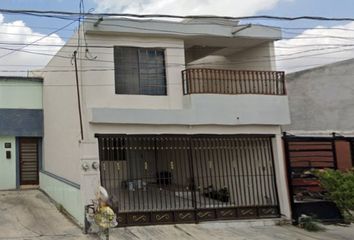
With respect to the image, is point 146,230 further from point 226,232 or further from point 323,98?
point 323,98

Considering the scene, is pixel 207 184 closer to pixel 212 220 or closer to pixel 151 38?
pixel 212 220

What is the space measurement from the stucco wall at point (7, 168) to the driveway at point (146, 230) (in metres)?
3.12

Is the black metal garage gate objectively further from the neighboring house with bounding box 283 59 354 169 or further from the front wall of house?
the neighboring house with bounding box 283 59 354 169

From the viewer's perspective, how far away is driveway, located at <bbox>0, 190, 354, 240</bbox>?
10789mm

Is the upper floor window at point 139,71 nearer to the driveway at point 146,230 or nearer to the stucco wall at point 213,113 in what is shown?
the stucco wall at point 213,113

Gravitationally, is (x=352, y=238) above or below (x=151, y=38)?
below

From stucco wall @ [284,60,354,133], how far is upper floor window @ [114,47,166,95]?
22.2 ft

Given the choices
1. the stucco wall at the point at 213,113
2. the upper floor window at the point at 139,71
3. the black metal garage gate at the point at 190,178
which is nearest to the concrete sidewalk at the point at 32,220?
the black metal garage gate at the point at 190,178

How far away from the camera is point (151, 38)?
42.8 ft

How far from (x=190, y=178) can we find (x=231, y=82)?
3316 mm

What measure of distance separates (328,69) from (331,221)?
713cm

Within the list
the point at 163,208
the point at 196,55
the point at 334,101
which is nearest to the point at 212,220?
the point at 163,208

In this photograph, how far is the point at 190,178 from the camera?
12562 millimetres

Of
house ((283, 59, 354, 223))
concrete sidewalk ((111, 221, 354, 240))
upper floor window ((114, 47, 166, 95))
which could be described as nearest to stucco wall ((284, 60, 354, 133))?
house ((283, 59, 354, 223))
